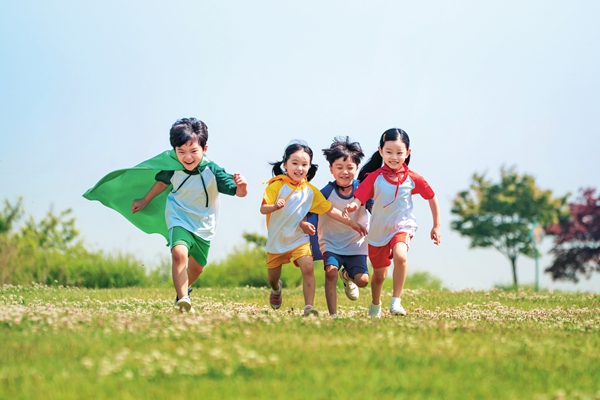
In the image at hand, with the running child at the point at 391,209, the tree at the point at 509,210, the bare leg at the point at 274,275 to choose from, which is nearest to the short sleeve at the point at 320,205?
the running child at the point at 391,209

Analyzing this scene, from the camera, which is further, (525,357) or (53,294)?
(53,294)

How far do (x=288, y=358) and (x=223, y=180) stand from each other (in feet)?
15.2

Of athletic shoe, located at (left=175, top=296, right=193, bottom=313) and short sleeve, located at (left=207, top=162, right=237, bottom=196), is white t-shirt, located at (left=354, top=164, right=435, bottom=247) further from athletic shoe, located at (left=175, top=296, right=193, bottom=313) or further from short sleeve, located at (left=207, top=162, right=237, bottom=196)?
athletic shoe, located at (left=175, top=296, right=193, bottom=313)

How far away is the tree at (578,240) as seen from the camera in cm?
3575

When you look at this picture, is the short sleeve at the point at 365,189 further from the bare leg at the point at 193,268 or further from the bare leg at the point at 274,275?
the bare leg at the point at 193,268

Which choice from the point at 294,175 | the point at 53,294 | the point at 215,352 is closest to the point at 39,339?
the point at 215,352

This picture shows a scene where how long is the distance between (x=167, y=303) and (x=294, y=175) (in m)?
4.14

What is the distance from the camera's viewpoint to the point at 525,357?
6.33 m

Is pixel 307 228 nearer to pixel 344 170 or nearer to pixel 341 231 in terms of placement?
pixel 341 231

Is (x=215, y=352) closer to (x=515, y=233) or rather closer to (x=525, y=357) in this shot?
(x=525, y=357)

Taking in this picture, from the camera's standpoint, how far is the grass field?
16.3ft

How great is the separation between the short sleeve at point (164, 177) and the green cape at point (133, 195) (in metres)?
0.37

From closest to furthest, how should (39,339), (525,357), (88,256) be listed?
(525,357)
(39,339)
(88,256)

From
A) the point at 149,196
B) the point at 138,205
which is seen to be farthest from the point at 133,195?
the point at 149,196
